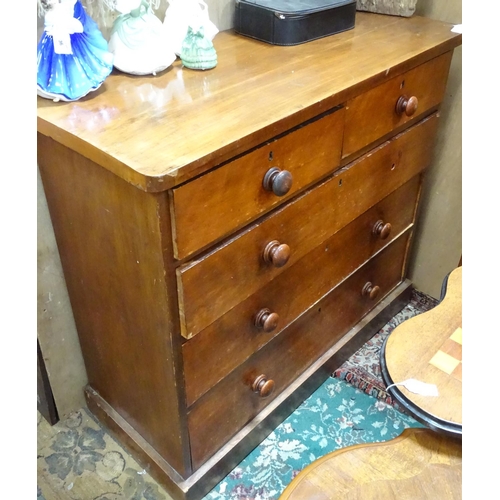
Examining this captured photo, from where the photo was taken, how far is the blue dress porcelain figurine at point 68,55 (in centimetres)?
87

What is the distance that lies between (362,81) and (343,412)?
92cm

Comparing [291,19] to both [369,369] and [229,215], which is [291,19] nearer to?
[229,215]

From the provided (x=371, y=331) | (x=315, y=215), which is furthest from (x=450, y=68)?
(x=371, y=331)

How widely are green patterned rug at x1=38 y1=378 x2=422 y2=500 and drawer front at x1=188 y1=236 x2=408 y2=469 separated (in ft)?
0.44

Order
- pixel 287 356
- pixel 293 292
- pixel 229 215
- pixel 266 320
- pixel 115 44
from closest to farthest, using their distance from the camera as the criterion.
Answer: pixel 229 215 < pixel 115 44 < pixel 266 320 < pixel 293 292 < pixel 287 356

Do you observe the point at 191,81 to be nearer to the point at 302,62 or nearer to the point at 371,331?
the point at 302,62

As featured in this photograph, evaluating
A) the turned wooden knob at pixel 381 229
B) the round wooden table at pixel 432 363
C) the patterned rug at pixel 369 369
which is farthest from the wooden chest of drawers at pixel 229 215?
the round wooden table at pixel 432 363

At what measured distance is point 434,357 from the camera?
991mm

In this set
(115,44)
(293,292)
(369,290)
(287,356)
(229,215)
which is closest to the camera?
(229,215)

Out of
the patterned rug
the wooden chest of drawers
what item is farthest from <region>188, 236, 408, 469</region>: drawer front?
the patterned rug

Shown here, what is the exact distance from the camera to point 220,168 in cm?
83

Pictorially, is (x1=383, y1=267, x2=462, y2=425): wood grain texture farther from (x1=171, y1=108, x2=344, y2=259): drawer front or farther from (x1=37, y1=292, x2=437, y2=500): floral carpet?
(x1=37, y1=292, x2=437, y2=500): floral carpet

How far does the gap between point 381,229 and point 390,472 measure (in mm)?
640

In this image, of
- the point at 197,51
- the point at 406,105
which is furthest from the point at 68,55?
the point at 406,105
